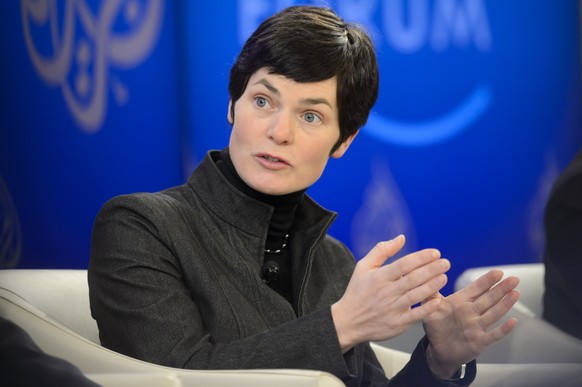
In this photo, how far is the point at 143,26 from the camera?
93.1 inches

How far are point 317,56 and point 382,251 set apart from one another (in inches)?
17.0

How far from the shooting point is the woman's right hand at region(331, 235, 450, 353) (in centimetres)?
104

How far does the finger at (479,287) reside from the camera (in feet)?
3.84

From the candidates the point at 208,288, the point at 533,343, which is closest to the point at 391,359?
the point at 533,343

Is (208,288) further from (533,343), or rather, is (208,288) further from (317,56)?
(533,343)

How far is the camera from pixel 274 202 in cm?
141

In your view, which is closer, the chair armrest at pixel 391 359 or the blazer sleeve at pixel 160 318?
the blazer sleeve at pixel 160 318

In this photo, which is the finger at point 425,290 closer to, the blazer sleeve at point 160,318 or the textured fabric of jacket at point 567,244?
the blazer sleeve at point 160,318

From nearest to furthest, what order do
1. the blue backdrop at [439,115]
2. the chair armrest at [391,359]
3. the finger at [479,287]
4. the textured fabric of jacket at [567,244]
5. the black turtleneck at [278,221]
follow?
the finger at [479,287]
the textured fabric of jacket at [567,244]
the black turtleneck at [278,221]
the chair armrest at [391,359]
the blue backdrop at [439,115]

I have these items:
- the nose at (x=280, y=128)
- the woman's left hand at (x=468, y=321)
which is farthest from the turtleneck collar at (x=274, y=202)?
the woman's left hand at (x=468, y=321)

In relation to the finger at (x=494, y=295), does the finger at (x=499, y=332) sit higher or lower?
lower

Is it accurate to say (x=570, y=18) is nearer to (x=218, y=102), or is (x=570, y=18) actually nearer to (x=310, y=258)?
(x=218, y=102)

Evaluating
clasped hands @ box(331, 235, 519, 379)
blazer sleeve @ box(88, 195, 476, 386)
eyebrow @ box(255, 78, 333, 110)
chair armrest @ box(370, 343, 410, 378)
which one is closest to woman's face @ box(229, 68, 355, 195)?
eyebrow @ box(255, 78, 333, 110)

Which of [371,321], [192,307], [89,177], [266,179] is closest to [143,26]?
[89,177]
